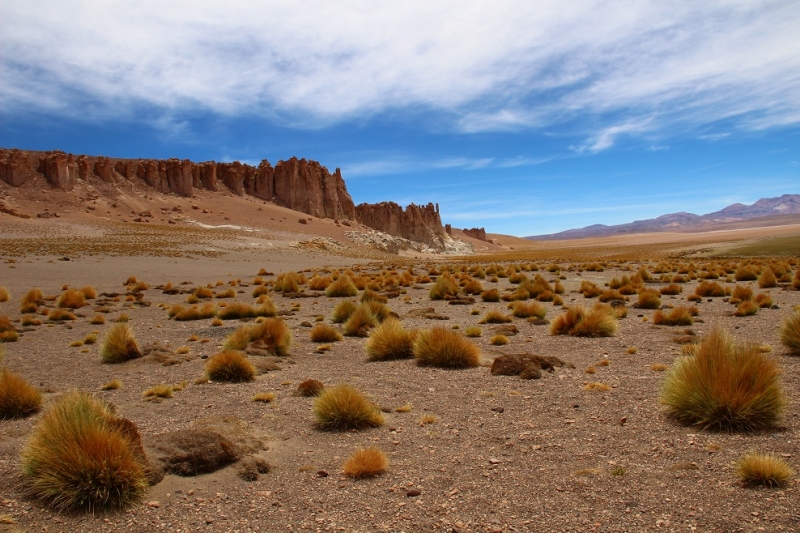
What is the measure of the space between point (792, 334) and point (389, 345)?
6.81 meters

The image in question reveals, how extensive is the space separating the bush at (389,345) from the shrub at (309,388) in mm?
2409

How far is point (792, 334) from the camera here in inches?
357

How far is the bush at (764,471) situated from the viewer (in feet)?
14.5

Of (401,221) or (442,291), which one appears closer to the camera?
(442,291)

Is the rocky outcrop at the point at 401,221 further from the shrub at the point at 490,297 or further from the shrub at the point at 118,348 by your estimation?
the shrub at the point at 118,348

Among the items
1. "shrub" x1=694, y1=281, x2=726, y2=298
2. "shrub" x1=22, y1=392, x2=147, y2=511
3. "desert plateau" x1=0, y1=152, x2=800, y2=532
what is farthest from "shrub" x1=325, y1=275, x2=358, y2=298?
"shrub" x1=22, y1=392, x2=147, y2=511

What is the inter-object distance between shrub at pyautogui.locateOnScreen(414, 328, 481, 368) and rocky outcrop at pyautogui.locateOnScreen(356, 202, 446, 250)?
12906 centimetres

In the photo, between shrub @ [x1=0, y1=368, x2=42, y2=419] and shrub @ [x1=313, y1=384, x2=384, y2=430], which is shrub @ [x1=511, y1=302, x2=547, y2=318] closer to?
shrub @ [x1=313, y1=384, x2=384, y2=430]

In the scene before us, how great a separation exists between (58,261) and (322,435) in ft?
112

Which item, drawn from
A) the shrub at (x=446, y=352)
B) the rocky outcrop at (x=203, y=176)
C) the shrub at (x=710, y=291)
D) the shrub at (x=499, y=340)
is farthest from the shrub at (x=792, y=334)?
the rocky outcrop at (x=203, y=176)

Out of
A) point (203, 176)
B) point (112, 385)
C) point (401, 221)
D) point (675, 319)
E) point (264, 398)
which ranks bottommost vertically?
point (675, 319)

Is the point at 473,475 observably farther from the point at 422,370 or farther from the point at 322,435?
the point at 422,370

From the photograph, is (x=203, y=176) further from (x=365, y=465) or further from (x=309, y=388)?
(x=365, y=465)

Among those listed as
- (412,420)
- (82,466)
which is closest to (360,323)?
(412,420)
